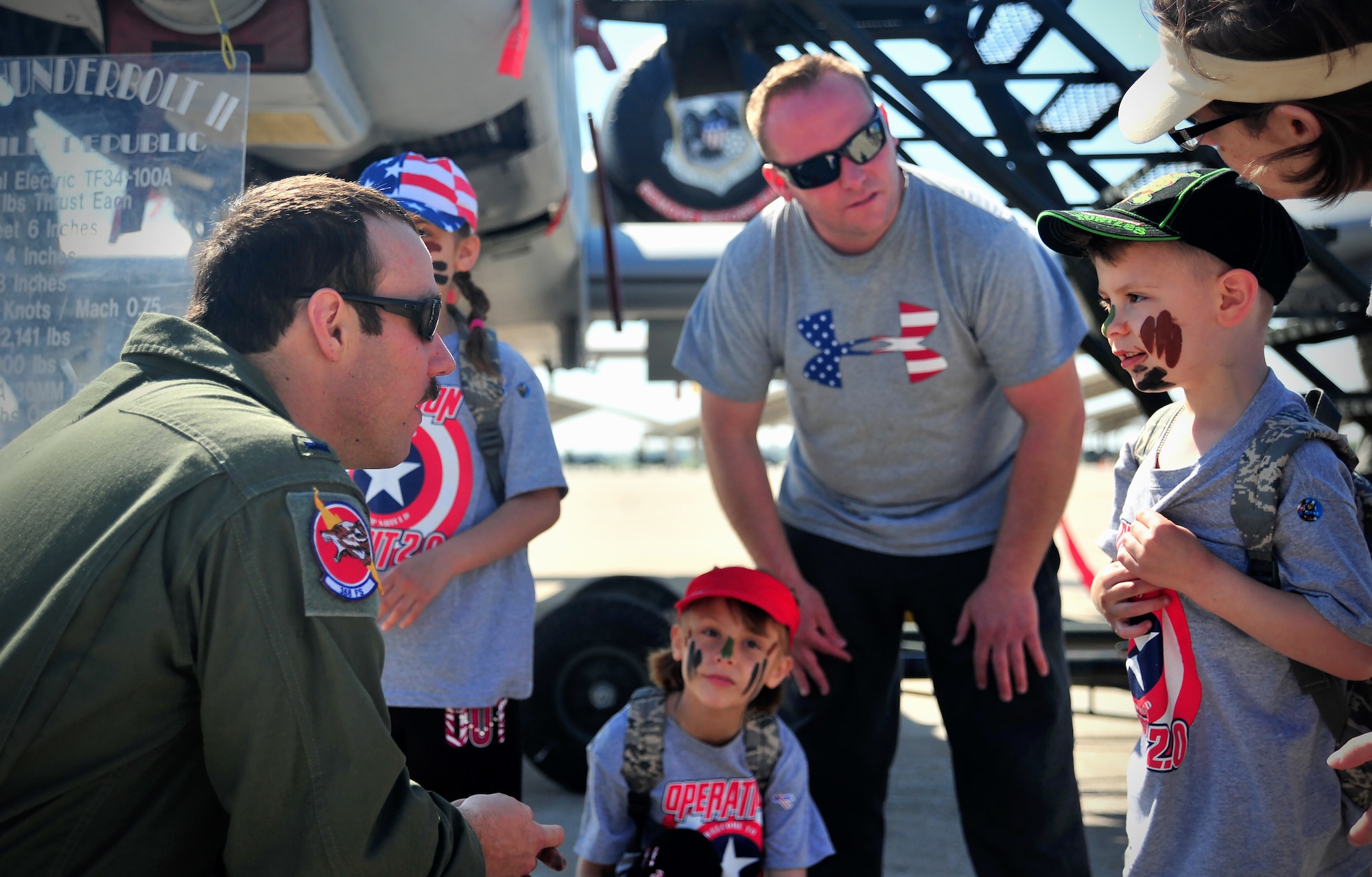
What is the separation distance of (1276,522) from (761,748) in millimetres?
1219

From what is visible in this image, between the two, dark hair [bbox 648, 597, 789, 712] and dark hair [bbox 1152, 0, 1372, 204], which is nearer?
dark hair [bbox 1152, 0, 1372, 204]

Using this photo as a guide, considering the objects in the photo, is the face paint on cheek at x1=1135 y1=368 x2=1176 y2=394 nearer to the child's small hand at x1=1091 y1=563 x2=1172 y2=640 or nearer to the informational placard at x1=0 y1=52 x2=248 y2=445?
the child's small hand at x1=1091 y1=563 x2=1172 y2=640

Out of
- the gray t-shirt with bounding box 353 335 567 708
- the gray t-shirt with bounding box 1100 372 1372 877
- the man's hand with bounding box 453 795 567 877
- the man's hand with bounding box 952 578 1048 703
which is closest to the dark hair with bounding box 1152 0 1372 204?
the gray t-shirt with bounding box 1100 372 1372 877

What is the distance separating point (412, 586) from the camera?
2.16 m

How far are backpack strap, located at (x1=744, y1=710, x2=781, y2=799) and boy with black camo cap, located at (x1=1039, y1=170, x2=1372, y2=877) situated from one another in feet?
2.64

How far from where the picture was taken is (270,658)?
1.13m

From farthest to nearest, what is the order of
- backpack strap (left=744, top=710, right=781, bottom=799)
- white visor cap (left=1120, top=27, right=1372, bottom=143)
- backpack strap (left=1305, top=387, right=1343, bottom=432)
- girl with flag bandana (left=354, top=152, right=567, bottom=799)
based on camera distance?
1. backpack strap (left=744, top=710, right=781, bottom=799)
2. girl with flag bandana (left=354, top=152, right=567, bottom=799)
3. backpack strap (left=1305, top=387, right=1343, bottom=432)
4. white visor cap (left=1120, top=27, right=1372, bottom=143)

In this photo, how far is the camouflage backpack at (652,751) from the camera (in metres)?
2.32

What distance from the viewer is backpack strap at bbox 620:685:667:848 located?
2.32 m

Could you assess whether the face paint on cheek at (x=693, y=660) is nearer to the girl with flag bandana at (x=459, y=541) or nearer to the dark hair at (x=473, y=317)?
the girl with flag bandana at (x=459, y=541)

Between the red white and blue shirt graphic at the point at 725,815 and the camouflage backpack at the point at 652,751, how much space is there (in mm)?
36

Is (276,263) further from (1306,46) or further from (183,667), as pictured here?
(1306,46)

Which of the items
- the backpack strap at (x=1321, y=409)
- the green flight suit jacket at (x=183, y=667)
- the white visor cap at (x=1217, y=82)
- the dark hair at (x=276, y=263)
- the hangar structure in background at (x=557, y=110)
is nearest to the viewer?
the green flight suit jacket at (x=183, y=667)

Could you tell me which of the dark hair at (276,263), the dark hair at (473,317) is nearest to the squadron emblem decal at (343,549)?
the dark hair at (276,263)
